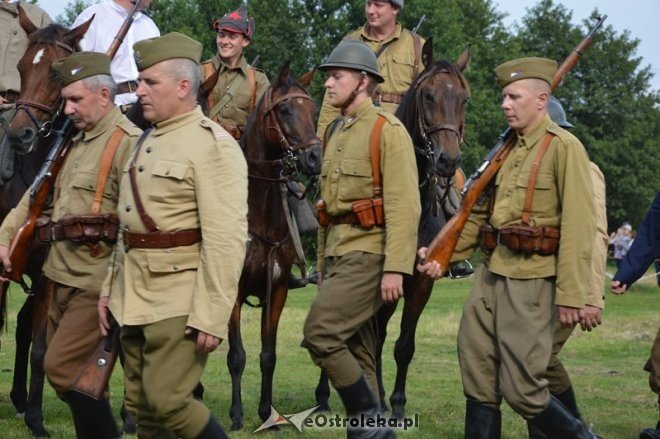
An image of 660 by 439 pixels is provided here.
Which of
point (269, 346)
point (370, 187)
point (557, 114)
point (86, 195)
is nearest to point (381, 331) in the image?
→ point (269, 346)

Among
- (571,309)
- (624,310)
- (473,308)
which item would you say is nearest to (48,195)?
(473,308)

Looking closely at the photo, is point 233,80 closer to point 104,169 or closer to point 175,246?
point 104,169

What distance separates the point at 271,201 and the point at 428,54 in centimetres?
195

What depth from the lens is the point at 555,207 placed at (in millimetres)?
7754

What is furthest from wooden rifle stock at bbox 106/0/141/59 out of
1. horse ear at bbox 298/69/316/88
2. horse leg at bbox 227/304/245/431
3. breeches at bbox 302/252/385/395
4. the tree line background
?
the tree line background

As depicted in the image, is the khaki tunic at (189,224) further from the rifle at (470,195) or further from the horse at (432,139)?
the horse at (432,139)

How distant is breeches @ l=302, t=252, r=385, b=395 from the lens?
8.41 m

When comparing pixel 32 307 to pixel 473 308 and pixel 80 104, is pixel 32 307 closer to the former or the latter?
pixel 80 104

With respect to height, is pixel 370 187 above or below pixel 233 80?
below

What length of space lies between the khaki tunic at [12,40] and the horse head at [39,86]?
3.51ft

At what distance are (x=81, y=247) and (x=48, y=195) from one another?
109cm

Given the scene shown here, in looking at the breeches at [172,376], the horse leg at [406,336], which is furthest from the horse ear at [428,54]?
the breeches at [172,376]

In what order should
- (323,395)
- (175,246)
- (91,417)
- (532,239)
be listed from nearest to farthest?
(175,246), (91,417), (532,239), (323,395)

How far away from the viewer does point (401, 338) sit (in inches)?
459
